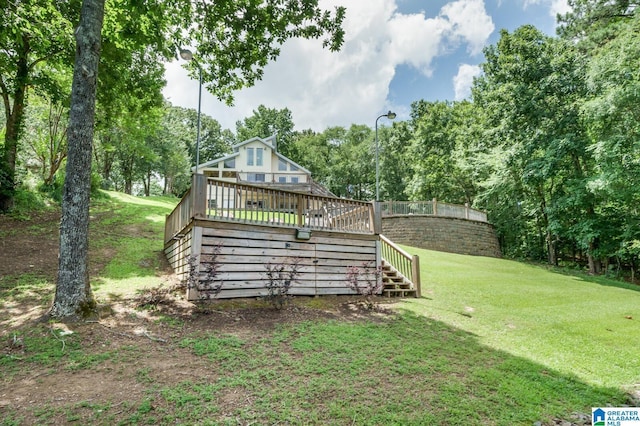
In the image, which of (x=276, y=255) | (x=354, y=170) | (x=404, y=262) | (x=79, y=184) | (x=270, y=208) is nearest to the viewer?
(x=79, y=184)

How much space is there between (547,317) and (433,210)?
1311cm

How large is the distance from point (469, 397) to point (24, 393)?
4415mm

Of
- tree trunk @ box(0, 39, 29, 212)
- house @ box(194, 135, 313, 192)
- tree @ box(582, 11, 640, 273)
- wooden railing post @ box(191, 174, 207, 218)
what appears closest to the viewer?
wooden railing post @ box(191, 174, 207, 218)

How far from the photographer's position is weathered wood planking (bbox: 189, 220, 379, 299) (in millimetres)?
6105

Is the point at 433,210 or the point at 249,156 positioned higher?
the point at 249,156

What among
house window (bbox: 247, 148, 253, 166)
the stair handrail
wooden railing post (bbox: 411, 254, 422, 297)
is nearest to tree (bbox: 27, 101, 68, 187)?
house window (bbox: 247, 148, 253, 166)

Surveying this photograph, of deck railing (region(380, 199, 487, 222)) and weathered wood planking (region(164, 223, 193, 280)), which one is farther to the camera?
deck railing (region(380, 199, 487, 222))

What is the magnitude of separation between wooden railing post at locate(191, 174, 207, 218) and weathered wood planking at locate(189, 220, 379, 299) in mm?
191

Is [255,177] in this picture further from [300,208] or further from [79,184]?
[79,184]

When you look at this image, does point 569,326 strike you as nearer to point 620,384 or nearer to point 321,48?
point 620,384

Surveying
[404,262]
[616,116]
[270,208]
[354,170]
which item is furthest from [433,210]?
[354,170]

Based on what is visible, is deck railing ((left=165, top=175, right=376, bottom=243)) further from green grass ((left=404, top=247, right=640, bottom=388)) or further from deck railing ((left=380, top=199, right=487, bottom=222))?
deck railing ((left=380, top=199, right=487, bottom=222))

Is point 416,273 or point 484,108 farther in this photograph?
point 484,108

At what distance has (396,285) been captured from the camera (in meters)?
8.68
